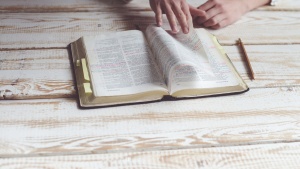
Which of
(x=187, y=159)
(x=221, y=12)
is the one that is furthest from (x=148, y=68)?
(x=221, y=12)

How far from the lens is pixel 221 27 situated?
1.32m

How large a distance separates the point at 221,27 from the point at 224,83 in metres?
0.32

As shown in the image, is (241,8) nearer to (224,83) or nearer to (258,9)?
(258,9)

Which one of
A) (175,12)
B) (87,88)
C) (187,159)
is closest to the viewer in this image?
(187,159)

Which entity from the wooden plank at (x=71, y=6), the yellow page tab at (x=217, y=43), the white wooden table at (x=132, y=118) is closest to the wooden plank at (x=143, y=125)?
the white wooden table at (x=132, y=118)

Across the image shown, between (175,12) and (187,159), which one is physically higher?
(175,12)

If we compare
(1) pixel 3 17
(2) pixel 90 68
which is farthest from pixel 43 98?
(1) pixel 3 17

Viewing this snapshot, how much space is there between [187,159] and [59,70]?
41 centimetres

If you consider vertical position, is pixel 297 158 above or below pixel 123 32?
below

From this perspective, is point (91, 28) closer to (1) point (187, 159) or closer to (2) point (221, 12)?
(2) point (221, 12)

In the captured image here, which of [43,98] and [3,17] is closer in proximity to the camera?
[43,98]

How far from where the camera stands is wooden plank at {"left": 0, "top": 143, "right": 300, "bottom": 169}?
842 mm

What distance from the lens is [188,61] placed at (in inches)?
39.7

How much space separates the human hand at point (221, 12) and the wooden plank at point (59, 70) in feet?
0.38
